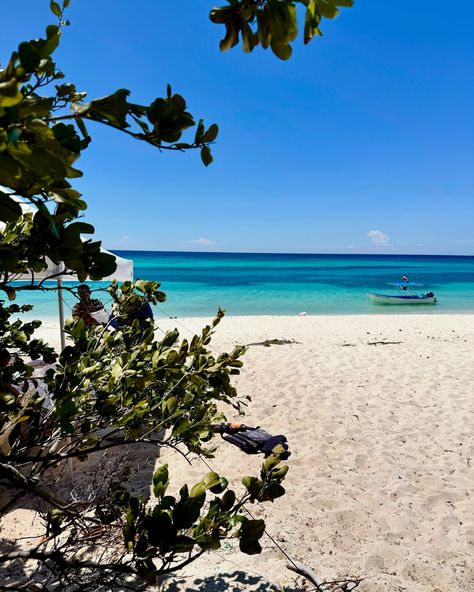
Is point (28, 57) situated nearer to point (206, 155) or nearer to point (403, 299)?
point (206, 155)

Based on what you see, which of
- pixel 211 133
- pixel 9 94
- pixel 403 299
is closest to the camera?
pixel 9 94

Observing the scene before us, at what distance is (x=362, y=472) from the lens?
4.33 metres

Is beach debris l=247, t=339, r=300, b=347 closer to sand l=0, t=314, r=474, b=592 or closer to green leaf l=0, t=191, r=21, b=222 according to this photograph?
sand l=0, t=314, r=474, b=592

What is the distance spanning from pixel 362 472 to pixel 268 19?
459 cm

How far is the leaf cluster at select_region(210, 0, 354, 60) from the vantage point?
0.70 meters

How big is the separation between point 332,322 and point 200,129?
53.2 ft

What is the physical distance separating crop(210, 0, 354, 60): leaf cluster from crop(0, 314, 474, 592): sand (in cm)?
291

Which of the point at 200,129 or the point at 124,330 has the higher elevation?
the point at 200,129

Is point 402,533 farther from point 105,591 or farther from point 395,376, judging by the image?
point 395,376

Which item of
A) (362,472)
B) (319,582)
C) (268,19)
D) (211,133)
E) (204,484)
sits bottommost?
(362,472)

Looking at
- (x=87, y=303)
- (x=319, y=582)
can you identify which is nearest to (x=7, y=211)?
(x=87, y=303)

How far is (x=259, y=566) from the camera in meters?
2.86

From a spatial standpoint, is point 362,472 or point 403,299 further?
point 403,299

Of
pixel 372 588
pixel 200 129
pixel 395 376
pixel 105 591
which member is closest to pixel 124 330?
pixel 200 129
